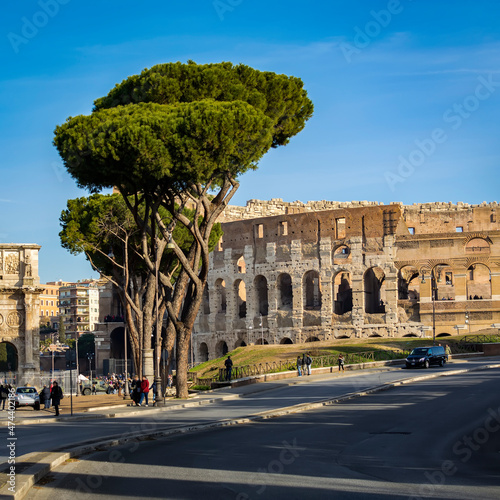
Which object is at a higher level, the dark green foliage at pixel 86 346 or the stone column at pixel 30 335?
the stone column at pixel 30 335

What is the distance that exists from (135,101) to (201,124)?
533 cm

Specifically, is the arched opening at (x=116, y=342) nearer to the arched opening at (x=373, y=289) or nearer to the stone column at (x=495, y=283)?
the arched opening at (x=373, y=289)

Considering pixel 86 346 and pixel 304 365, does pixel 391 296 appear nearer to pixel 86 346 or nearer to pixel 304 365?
pixel 304 365

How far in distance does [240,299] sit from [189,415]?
51521mm

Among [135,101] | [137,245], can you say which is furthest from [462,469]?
[137,245]

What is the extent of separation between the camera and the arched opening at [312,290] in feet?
222

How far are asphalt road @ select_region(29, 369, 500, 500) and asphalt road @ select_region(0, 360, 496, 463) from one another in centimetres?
174

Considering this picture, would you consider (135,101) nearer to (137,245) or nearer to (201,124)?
(201,124)

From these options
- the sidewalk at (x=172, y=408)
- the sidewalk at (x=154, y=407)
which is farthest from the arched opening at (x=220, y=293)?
the sidewalk at (x=154, y=407)

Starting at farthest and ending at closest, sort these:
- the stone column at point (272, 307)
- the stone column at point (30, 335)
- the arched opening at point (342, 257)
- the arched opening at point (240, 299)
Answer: the arched opening at point (240, 299)
the stone column at point (272, 307)
the arched opening at point (342, 257)
the stone column at point (30, 335)

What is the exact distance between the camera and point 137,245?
35.4 m

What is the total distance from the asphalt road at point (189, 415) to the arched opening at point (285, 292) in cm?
3268

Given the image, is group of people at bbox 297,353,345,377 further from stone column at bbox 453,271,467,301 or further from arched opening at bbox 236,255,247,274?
arched opening at bbox 236,255,247,274

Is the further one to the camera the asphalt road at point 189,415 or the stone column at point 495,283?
the stone column at point 495,283
